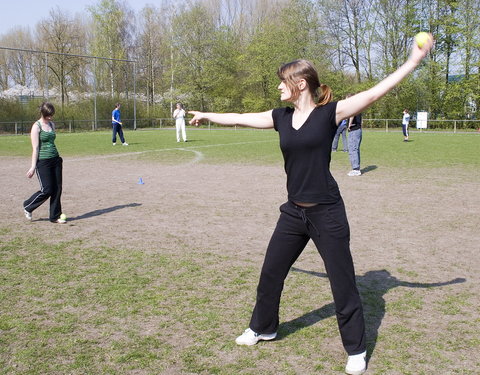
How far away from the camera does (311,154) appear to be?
328cm

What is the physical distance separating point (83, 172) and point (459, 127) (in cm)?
3575

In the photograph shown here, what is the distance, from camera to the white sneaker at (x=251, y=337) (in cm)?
374

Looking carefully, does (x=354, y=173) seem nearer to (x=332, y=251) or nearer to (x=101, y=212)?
(x=101, y=212)

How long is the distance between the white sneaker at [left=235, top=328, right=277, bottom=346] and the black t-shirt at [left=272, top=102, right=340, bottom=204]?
3.62 ft

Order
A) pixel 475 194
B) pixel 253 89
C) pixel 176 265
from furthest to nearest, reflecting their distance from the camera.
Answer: pixel 253 89, pixel 475 194, pixel 176 265

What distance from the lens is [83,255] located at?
6082 millimetres

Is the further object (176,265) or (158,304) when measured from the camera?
(176,265)

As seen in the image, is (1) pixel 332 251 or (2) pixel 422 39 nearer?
(2) pixel 422 39

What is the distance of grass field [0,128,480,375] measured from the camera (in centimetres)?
356

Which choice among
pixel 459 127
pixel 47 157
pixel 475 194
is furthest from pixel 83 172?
pixel 459 127

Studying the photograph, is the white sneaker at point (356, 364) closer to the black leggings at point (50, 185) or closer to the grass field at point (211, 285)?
the grass field at point (211, 285)

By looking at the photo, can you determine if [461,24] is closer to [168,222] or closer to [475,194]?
[475,194]

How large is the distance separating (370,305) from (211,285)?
156 cm

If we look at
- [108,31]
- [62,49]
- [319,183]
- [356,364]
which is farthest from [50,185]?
[108,31]
